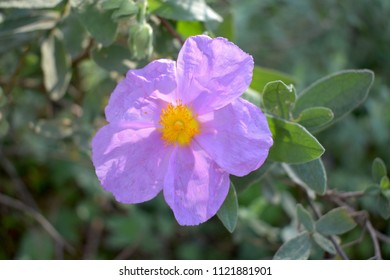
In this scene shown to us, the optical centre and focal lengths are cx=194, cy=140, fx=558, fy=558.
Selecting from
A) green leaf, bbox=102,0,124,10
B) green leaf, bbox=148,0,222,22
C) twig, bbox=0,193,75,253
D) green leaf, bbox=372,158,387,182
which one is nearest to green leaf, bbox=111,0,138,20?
green leaf, bbox=102,0,124,10

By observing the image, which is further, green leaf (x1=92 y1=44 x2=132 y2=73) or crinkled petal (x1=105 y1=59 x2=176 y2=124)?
green leaf (x1=92 y1=44 x2=132 y2=73)

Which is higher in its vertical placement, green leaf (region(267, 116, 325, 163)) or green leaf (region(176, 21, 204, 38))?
green leaf (region(176, 21, 204, 38))

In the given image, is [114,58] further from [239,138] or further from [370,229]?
[370,229]

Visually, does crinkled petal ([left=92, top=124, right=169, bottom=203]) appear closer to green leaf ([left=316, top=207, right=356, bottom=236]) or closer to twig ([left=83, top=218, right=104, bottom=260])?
green leaf ([left=316, top=207, right=356, bottom=236])

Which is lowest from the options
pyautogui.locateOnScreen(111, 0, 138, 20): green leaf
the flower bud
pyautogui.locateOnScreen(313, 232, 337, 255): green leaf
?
pyautogui.locateOnScreen(313, 232, 337, 255): green leaf

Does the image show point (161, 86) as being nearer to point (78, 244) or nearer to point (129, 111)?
point (129, 111)

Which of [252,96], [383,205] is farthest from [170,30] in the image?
[383,205]

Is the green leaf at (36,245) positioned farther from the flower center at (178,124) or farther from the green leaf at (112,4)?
the green leaf at (112,4)
